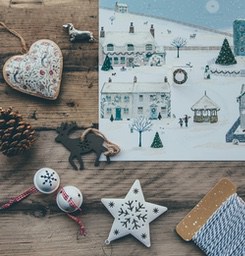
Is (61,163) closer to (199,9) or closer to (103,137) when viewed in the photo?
(103,137)

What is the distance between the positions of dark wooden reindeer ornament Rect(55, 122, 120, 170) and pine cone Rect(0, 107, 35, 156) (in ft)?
0.19

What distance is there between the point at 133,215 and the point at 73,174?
0.12 meters

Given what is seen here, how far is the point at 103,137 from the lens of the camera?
3.30ft

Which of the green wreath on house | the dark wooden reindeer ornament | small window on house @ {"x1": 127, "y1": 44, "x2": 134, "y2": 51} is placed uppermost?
small window on house @ {"x1": 127, "y1": 44, "x2": 134, "y2": 51}

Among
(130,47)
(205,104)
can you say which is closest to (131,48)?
(130,47)

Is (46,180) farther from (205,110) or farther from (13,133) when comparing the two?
(205,110)

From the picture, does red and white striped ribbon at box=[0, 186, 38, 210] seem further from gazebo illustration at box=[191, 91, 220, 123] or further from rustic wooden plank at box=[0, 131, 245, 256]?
gazebo illustration at box=[191, 91, 220, 123]

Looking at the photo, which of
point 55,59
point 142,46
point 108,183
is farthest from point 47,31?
point 108,183

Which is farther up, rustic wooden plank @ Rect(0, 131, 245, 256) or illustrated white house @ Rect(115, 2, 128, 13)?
illustrated white house @ Rect(115, 2, 128, 13)

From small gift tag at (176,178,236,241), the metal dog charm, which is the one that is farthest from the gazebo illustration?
the metal dog charm

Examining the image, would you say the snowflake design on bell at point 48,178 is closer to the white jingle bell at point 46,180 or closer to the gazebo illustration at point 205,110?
the white jingle bell at point 46,180

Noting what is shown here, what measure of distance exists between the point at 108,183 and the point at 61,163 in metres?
0.08

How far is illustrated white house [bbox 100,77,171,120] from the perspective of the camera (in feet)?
3.32

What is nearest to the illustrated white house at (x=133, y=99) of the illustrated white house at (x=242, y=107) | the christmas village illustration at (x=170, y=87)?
the christmas village illustration at (x=170, y=87)
